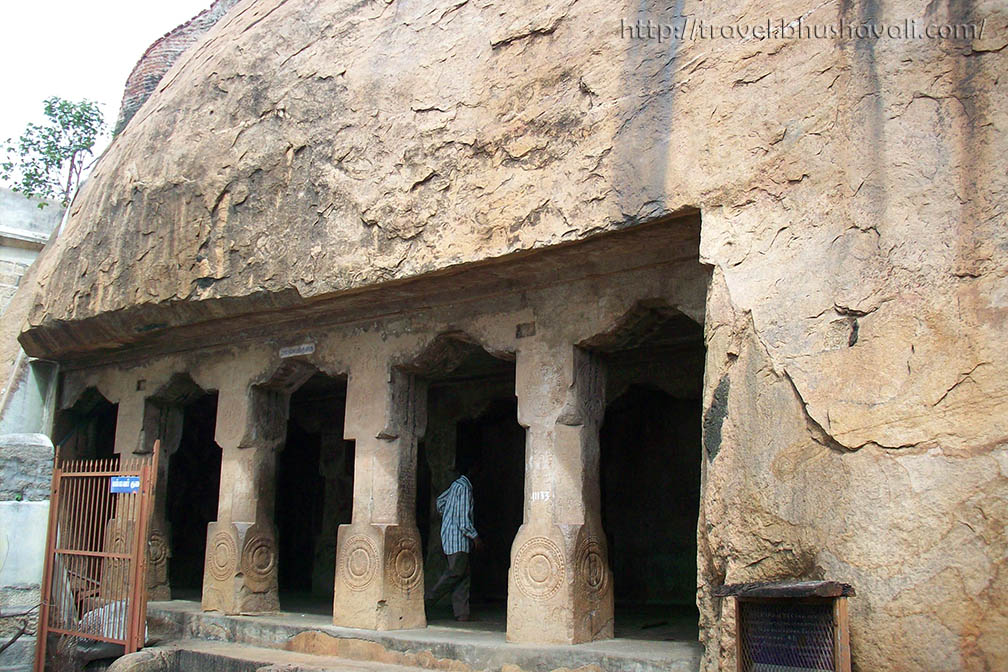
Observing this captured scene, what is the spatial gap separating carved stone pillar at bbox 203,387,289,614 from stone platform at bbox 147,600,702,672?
0.21m

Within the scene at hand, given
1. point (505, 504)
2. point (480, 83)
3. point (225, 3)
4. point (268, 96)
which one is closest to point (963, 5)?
point (480, 83)

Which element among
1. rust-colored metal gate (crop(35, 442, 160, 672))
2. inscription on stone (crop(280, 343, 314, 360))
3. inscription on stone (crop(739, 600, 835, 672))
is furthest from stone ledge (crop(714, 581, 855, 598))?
inscription on stone (crop(280, 343, 314, 360))

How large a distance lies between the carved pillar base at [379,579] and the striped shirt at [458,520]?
42 cm

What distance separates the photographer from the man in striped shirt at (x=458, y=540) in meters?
7.69

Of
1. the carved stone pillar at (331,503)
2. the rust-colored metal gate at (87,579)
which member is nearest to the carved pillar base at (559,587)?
the rust-colored metal gate at (87,579)

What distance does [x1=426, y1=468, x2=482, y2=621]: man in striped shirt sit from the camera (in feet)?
25.2

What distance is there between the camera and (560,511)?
6207 mm

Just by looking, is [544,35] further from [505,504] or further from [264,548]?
[505,504]

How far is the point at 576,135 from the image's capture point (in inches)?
221

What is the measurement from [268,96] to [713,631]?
5265 mm

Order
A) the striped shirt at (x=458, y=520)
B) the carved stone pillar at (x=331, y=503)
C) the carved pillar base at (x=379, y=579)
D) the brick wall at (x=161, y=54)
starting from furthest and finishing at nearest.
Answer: the brick wall at (x=161, y=54), the carved stone pillar at (x=331, y=503), the striped shirt at (x=458, y=520), the carved pillar base at (x=379, y=579)

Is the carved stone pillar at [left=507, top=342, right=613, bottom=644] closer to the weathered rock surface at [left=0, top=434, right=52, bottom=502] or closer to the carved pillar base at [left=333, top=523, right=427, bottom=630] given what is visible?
the carved pillar base at [left=333, top=523, right=427, bottom=630]

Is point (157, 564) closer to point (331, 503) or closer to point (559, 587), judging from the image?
point (331, 503)

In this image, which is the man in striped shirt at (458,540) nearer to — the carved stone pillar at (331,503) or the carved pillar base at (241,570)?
the carved pillar base at (241,570)
